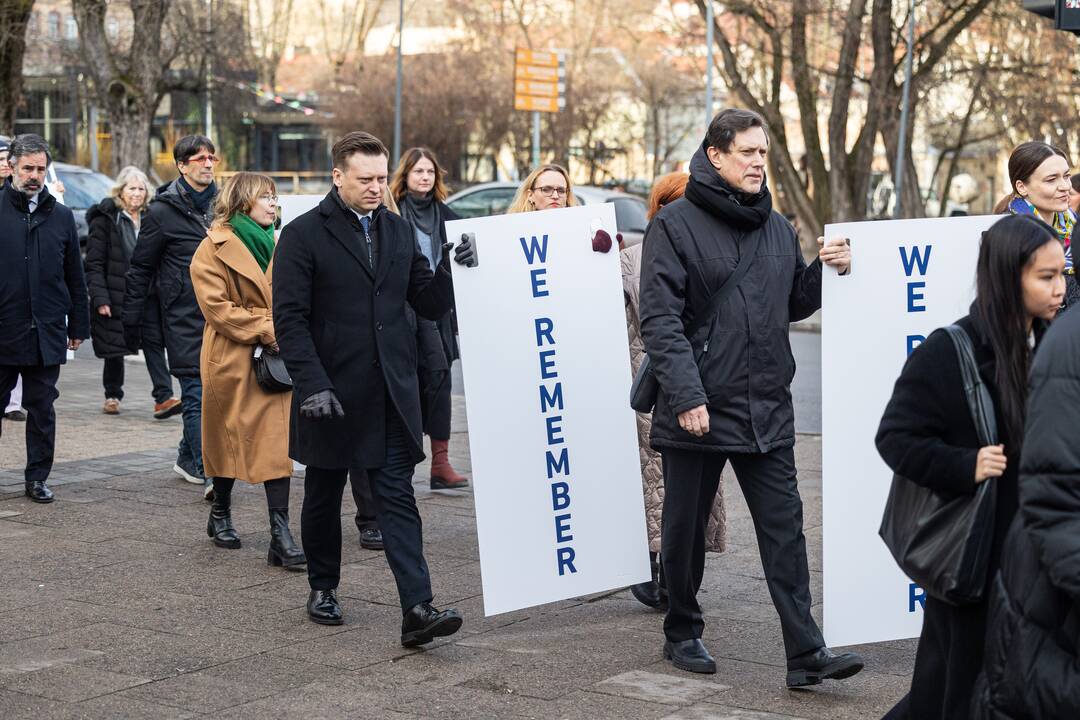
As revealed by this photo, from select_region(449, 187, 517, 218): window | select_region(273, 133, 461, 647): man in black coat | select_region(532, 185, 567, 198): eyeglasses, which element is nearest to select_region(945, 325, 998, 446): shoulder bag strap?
select_region(273, 133, 461, 647): man in black coat

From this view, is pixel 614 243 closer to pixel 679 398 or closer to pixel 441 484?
pixel 679 398

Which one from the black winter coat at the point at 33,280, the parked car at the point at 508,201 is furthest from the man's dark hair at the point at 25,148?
the parked car at the point at 508,201

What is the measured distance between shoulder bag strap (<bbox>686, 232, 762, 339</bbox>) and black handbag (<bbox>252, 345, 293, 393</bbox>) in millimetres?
Answer: 2417

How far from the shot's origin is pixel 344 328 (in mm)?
5617

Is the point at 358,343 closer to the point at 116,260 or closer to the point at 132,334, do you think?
the point at 132,334

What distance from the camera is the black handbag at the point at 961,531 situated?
339 cm

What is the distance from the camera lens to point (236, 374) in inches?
274

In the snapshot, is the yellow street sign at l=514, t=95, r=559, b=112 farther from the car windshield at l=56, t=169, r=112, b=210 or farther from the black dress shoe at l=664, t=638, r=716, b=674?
the black dress shoe at l=664, t=638, r=716, b=674

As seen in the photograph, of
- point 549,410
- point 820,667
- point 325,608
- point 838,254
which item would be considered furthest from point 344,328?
point 820,667

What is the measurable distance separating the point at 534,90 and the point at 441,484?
2547 cm

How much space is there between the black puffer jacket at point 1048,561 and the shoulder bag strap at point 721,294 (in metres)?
2.17

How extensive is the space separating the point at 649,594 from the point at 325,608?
51.6 inches

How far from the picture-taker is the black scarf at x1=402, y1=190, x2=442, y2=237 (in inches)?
315

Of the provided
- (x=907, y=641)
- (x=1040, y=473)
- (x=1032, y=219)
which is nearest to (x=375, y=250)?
(x=907, y=641)
